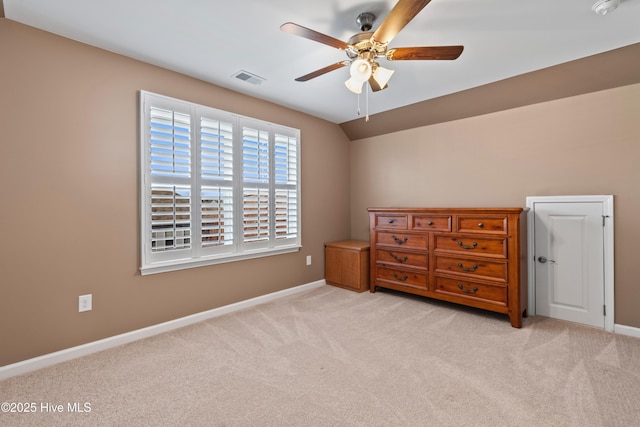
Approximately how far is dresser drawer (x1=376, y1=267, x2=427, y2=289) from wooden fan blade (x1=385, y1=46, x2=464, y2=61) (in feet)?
7.81

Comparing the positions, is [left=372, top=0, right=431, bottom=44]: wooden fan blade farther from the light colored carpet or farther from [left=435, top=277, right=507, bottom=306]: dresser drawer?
[left=435, top=277, right=507, bottom=306]: dresser drawer

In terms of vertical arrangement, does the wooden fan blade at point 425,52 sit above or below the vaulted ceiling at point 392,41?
below

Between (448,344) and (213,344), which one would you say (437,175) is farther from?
(213,344)

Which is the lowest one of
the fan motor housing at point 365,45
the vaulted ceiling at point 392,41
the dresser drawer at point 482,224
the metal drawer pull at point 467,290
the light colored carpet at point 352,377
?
the light colored carpet at point 352,377

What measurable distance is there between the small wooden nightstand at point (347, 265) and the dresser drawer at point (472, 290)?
3.25ft

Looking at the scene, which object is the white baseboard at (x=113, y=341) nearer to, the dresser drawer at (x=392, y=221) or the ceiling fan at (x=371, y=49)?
the dresser drawer at (x=392, y=221)

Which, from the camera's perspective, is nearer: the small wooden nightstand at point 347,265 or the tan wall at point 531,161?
the tan wall at point 531,161

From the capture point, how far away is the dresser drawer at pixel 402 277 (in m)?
3.51

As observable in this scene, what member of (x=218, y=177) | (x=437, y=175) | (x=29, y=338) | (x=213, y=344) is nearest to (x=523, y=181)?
(x=437, y=175)

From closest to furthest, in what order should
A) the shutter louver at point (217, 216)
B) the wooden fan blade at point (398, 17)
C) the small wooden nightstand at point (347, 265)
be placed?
the wooden fan blade at point (398, 17), the shutter louver at point (217, 216), the small wooden nightstand at point (347, 265)

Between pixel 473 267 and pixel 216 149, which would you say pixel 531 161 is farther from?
pixel 216 149

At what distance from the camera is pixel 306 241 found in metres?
4.16

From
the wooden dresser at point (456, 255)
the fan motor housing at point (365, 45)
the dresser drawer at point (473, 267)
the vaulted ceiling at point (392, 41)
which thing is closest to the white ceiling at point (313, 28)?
the vaulted ceiling at point (392, 41)

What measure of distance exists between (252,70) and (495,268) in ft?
10.3
